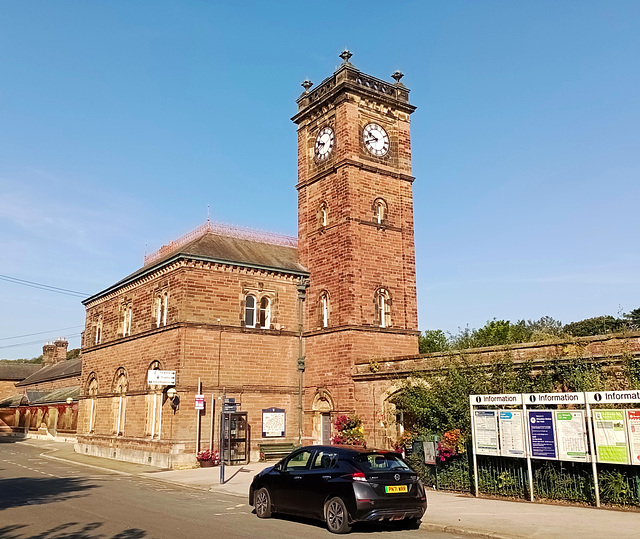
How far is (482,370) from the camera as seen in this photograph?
16.9 meters

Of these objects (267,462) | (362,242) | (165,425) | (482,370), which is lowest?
(267,462)

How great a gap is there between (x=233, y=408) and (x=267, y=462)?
108 inches

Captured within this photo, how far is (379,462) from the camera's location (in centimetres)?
1105

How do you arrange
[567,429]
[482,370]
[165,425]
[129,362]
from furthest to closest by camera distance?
[129,362], [165,425], [482,370], [567,429]

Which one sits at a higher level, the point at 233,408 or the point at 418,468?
the point at 233,408

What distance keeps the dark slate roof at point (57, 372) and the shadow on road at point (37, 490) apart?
36.2 meters

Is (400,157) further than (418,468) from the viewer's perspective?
Yes

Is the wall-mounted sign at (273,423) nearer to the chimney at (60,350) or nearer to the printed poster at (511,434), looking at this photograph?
the printed poster at (511,434)

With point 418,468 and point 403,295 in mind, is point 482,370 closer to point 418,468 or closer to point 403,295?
point 418,468

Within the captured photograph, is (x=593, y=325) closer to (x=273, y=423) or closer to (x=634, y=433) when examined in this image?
(x=273, y=423)

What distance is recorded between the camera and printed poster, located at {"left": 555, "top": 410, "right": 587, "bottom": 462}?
41.9 feet

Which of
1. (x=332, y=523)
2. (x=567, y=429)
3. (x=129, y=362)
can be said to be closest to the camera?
(x=332, y=523)

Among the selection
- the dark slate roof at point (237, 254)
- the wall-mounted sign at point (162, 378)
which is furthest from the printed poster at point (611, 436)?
the dark slate roof at point (237, 254)


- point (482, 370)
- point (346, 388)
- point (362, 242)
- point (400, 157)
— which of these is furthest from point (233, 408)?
point (400, 157)
